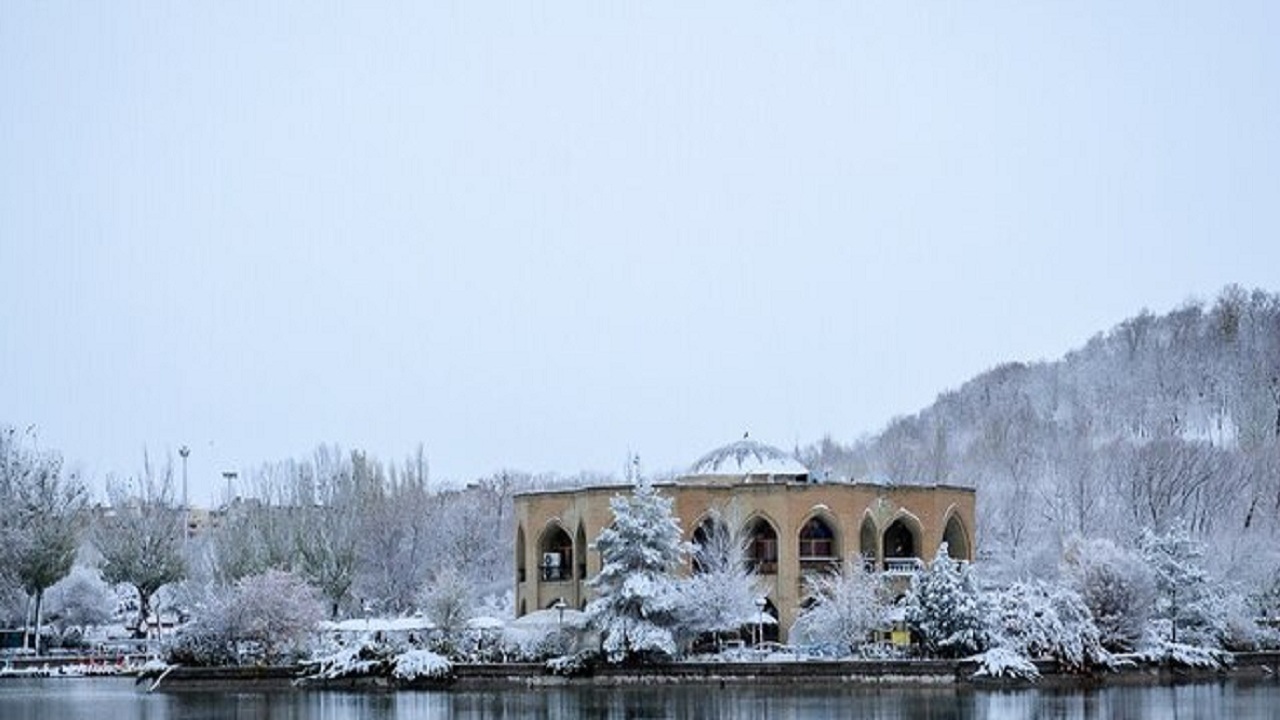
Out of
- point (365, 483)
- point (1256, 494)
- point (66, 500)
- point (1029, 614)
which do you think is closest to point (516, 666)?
point (1029, 614)

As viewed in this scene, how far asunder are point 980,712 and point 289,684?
70.1ft

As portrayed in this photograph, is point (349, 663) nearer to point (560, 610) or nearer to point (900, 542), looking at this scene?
point (560, 610)

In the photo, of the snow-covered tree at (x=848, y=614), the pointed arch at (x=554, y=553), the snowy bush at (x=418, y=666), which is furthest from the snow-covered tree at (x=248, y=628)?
the snow-covered tree at (x=848, y=614)

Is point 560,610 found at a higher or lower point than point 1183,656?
higher

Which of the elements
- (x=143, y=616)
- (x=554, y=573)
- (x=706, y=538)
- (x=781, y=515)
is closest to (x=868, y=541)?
(x=781, y=515)

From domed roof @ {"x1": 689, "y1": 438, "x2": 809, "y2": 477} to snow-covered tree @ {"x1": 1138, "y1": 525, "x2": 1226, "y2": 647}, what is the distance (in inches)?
585

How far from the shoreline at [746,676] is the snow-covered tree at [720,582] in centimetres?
188

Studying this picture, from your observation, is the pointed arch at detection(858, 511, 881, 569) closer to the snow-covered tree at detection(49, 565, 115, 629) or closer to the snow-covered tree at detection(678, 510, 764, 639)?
the snow-covered tree at detection(678, 510, 764, 639)

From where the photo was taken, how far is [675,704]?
41312mm

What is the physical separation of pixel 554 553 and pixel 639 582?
15.0 metres

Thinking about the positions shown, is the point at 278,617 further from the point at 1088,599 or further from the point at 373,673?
the point at 1088,599

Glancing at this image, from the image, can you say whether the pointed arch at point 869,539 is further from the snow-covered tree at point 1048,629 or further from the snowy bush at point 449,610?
the snowy bush at point 449,610

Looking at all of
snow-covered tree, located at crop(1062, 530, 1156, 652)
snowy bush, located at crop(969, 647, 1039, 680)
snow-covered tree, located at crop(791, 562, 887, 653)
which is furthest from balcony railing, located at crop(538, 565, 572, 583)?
snowy bush, located at crop(969, 647, 1039, 680)

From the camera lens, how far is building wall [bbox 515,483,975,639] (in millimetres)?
60156
